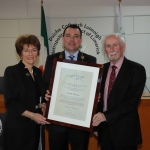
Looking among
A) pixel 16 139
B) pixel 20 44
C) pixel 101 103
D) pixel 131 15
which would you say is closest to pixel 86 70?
pixel 101 103

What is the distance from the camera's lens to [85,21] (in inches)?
154

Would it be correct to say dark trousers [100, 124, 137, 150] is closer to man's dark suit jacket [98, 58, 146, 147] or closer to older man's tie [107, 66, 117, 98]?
man's dark suit jacket [98, 58, 146, 147]

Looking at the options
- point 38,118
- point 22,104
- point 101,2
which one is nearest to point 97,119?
point 38,118

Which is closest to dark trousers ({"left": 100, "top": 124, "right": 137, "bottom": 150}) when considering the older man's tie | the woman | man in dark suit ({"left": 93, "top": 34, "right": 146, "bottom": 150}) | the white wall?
man in dark suit ({"left": 93, "top": 34, "right": 146, "bottom": 150})

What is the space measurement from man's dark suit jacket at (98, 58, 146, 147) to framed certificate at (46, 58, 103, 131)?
7.3 inches

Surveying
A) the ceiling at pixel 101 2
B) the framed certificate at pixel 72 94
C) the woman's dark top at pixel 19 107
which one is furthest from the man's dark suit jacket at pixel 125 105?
the ceiling at pixel 101 2

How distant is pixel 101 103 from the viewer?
2.02 meters

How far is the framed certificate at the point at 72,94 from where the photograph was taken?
73.2 inches

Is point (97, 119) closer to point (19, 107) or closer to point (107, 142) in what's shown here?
point (107, 142)

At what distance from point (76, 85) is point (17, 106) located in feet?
1.85

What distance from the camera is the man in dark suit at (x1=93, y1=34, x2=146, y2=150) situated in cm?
187

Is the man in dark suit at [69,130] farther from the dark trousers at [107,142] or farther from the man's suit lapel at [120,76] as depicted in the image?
the man's suit lapel at [120,76]

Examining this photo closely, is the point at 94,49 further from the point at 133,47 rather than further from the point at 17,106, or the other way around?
the point at 17,106

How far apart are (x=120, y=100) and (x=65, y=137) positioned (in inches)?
25.8
